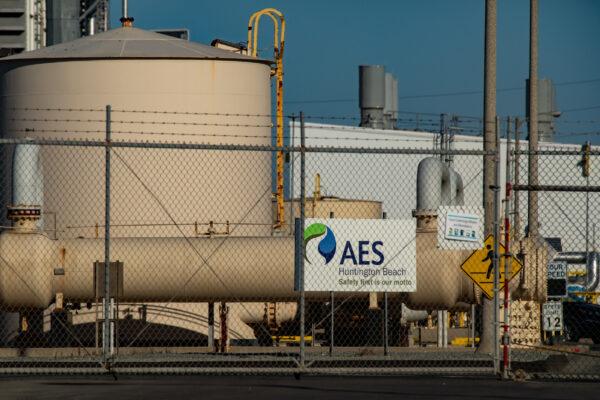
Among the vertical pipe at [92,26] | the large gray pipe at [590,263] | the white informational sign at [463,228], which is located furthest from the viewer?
the vertical pipe at [92,26]

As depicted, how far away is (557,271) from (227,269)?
942 centimetres

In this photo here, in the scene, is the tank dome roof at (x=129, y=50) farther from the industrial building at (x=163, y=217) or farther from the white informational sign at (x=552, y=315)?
the white informational sign at (x=552, y=315)

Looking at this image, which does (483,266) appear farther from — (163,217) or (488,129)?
(163,217)

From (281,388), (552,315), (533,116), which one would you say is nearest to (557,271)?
(552,315)

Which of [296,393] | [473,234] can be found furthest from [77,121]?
[296,393]

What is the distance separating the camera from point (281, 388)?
1503 centimetres

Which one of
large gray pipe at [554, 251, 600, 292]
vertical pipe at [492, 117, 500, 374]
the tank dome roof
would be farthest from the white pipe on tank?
large gray pipe at [554, 251, 600, 292]

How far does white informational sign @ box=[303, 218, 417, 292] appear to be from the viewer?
17.2 metres

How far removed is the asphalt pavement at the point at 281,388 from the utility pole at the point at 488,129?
463 centimetres

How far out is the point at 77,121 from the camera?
24.7m

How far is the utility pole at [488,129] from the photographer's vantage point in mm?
20531

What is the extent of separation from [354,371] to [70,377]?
3612mm

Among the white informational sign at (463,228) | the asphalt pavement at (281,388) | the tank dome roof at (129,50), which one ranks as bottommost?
the asphalt pavement at (281,388)

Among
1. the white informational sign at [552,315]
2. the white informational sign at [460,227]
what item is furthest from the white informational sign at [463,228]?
the white informational sign at [552,315]
